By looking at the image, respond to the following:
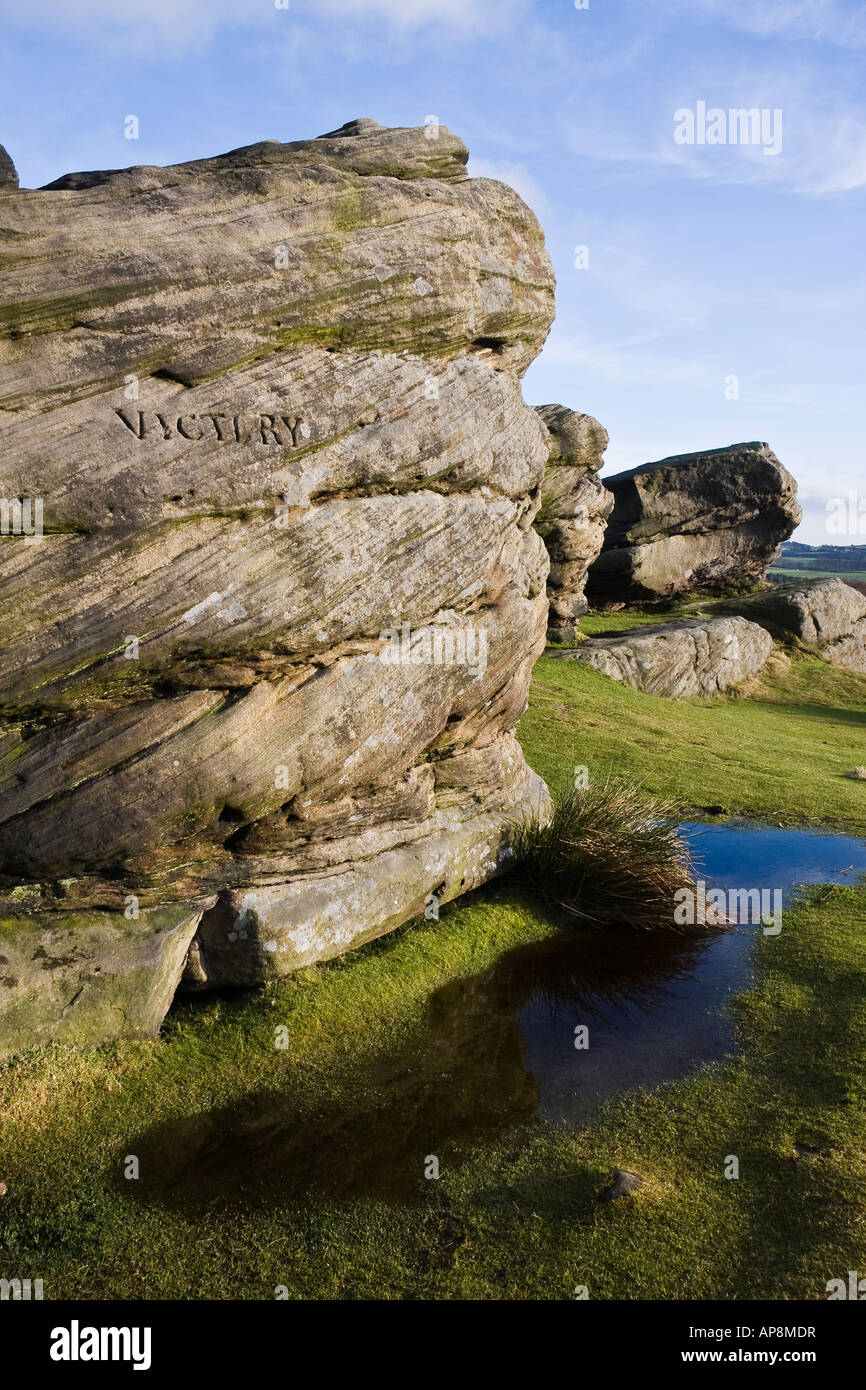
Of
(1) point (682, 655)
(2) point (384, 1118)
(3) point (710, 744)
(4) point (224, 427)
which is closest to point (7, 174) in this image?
(4) point (224, 427)

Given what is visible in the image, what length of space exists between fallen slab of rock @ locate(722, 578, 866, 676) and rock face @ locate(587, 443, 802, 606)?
314 centimetres

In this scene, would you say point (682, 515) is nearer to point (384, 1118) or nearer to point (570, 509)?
point (570, 509)

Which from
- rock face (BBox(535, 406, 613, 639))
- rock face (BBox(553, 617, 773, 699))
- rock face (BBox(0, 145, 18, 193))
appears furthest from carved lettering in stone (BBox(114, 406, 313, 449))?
rock face (BBox(535, 406, 613, 639))

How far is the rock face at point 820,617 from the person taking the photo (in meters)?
37.2

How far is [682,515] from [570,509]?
9.89 m

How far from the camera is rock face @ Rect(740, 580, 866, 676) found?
37.2 m

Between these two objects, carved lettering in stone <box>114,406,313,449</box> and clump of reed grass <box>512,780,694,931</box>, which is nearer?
carved lettering in stone <box>114,406,313,449</box>

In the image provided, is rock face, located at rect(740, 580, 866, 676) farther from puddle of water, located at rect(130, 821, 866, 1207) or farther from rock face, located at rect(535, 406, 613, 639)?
puddle of water, located at rect(130, 821, 866, 1207)

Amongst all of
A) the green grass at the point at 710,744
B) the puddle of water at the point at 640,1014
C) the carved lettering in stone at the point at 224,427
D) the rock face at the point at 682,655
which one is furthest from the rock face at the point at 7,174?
the rock face at the point at 682,655

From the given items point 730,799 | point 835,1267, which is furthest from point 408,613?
point 730,799

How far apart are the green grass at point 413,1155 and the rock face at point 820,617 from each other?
26.6m

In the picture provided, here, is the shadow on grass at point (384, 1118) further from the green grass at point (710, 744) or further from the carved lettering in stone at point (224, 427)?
the green grass at point (710, 744)

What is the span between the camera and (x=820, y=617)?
3788cm

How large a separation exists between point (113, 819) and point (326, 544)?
4018 mm
